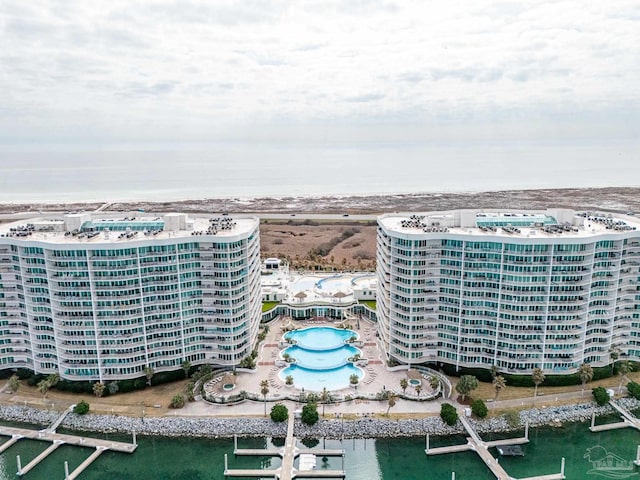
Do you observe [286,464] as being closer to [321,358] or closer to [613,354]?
[321,358]

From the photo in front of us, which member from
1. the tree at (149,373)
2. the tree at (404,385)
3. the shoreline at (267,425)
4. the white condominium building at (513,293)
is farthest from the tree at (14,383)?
the white condominium building at (513,293)

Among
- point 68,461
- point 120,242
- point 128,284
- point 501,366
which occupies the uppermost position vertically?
point 120,242

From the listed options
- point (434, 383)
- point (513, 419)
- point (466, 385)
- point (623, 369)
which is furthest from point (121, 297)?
point (623, 369)

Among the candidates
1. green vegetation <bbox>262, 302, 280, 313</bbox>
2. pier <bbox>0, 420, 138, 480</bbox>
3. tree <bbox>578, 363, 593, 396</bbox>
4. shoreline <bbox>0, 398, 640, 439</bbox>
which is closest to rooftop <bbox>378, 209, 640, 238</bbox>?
tree <bbox>578, 363, 593, 396</bbox>

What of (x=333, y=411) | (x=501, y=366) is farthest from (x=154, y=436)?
(x=501, y=366)

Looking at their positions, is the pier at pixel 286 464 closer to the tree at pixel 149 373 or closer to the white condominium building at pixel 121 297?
the tree at pixel 149 373

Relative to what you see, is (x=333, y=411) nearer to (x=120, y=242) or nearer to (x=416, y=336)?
(x=416, y=336)
